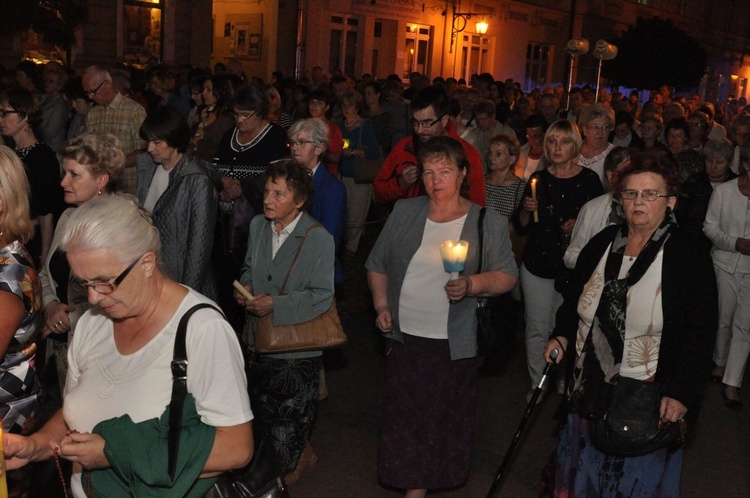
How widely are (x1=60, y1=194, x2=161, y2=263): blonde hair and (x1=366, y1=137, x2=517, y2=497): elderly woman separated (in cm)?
227

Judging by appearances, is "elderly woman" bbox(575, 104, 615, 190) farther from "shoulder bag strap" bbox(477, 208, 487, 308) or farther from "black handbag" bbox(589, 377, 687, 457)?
"black handbag" bbox(589, 377, 687, 457)

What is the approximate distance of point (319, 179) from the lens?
244 inches

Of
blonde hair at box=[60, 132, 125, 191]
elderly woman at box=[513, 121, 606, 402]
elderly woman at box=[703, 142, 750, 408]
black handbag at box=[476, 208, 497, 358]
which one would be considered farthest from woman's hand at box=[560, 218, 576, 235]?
blonde hair at box=[60, 132, 125, 191]

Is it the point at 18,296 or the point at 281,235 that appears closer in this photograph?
the point at 18,296

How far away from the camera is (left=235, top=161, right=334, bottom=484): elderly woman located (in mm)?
5039

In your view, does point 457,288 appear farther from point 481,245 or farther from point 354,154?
point 354,154

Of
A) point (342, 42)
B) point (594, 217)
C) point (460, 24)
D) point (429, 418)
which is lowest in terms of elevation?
point (429, 418)

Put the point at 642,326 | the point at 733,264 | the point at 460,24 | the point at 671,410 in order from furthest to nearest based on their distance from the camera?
the point at 460,24 < the point at 733,264 < the point at 642,326 < the point at 671,410

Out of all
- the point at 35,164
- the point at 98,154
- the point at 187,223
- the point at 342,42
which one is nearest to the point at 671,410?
the point at 187,223

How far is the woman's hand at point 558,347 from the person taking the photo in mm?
4441

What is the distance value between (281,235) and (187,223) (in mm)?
733

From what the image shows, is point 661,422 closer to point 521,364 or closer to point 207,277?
point 207,277

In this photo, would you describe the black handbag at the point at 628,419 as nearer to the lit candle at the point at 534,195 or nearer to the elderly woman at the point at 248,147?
the lit candle at the point at 534,195

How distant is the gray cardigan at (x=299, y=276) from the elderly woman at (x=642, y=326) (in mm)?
1446
